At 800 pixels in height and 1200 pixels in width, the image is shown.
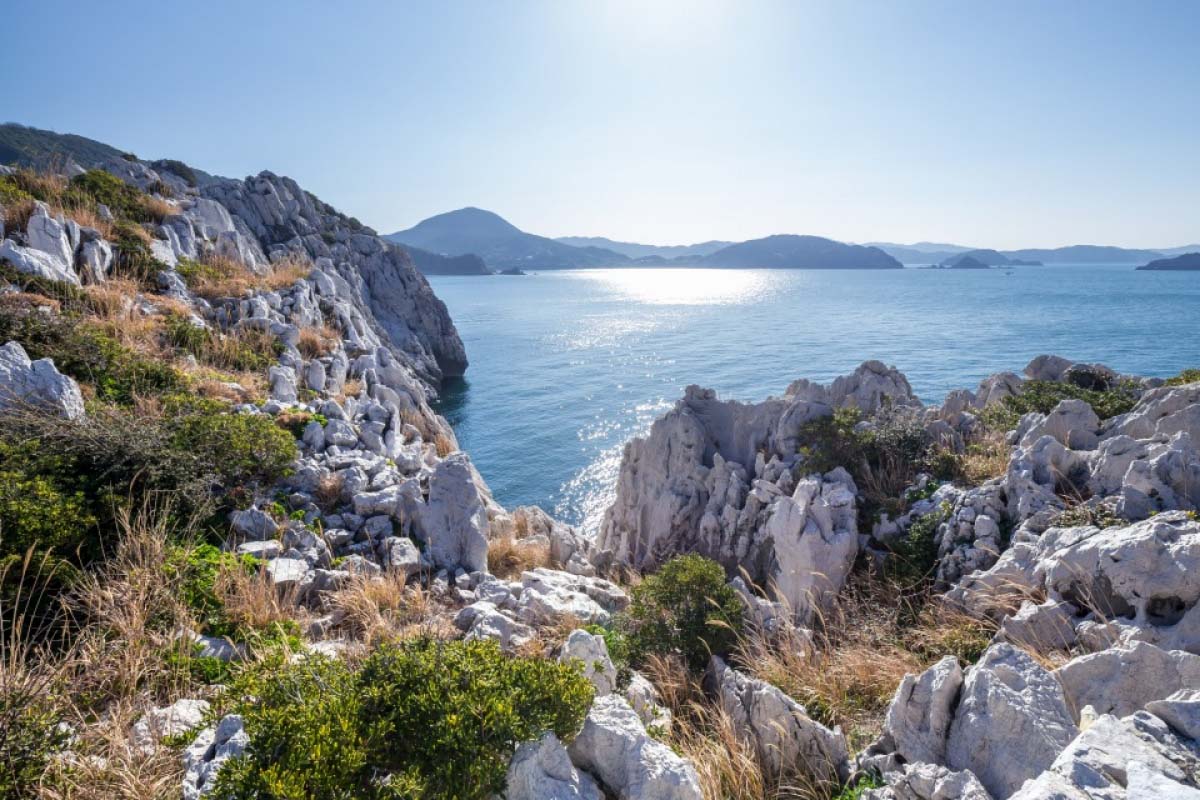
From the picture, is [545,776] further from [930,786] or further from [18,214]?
[18,214]

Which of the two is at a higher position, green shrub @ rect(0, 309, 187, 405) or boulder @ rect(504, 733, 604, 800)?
green shrub @ rect(0, 309, 187, 405)

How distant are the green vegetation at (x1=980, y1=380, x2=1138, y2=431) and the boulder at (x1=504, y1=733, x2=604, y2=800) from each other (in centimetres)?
1383

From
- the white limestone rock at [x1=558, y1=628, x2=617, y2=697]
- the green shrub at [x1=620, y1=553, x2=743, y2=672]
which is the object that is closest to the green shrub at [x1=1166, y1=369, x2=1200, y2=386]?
the green shrub at [x1=620, y1=553, x2=743, y2=672]

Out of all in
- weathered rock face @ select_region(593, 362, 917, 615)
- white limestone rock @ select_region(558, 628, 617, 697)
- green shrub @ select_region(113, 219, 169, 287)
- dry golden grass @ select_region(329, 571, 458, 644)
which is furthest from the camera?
green shrub @ select_region(113, 219, 169, 287)

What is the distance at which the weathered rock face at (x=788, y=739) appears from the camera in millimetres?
5461

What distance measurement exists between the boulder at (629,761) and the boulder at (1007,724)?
2.36 meters

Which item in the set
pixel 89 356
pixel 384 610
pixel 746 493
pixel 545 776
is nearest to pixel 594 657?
pixel 545 776

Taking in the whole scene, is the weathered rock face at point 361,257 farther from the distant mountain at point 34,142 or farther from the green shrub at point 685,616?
the distant mountain at point 34,142

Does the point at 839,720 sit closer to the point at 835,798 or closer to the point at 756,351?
the point at 835,798

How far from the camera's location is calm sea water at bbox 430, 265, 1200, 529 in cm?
3859

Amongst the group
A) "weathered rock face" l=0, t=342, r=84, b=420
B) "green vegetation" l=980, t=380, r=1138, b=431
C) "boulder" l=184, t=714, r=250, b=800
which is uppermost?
"weathered rock face" l=0, t=342, r=84, b=420

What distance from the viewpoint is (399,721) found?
13.5 feet

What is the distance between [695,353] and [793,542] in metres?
56.9

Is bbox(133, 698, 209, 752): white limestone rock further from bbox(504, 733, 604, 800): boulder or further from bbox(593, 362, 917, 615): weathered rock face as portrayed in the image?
bbox(593, 362, 917, 615): weathered rock face
